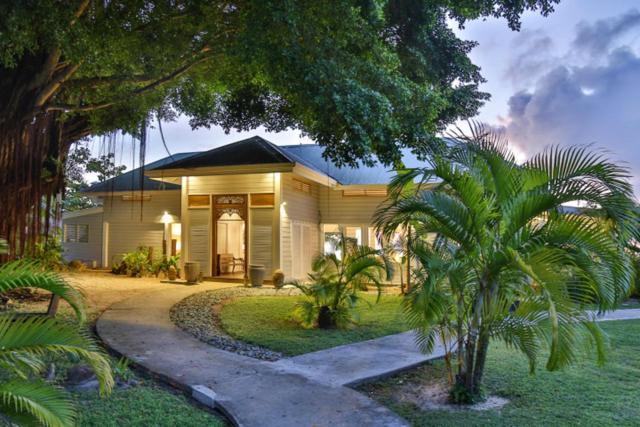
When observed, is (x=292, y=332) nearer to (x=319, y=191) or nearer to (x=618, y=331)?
(x=618, y=331)

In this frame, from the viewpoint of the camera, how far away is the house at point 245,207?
12969 millimetres

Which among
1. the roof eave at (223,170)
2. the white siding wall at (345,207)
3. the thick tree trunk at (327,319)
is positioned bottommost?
the thick tree trunk at (327,319)

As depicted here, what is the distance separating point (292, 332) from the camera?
7.16 meters

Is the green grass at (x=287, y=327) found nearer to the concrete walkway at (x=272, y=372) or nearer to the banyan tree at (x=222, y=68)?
the concrete walkway at (x=272, y=372)

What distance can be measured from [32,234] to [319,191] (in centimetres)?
900

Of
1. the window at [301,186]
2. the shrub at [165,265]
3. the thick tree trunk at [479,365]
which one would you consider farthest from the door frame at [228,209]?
the thick tree trunk at [479,365]

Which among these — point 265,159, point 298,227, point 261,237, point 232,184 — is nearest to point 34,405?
point 265,159

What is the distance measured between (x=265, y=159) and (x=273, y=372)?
817cm

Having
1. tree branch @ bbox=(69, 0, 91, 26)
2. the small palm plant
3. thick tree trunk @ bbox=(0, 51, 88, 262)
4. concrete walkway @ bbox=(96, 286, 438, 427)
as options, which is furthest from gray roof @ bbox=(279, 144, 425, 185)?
concrete walkway @ bbox=(96, 286, 438, 427)

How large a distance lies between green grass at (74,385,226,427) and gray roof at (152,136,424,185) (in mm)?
8262

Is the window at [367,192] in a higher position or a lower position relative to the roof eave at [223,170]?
lower

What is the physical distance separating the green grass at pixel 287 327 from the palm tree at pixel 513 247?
2.29 meters

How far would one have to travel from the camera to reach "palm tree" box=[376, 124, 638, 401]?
3713mm

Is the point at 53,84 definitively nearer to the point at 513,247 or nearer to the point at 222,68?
the point at 222,68
